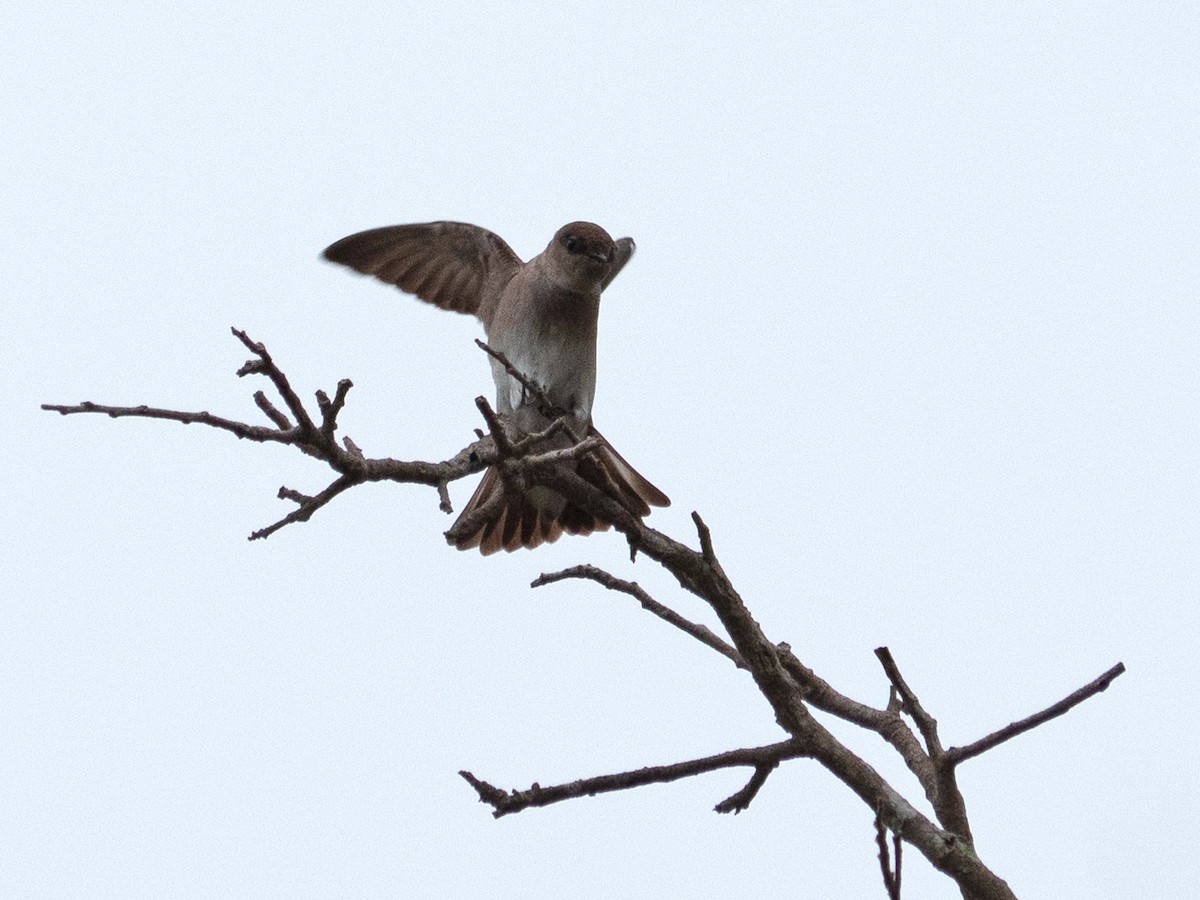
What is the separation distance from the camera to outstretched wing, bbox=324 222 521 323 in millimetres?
7836

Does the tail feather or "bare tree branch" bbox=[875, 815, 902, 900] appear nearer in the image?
"bare tree branch" bbox=[875, 815, 902, 900]

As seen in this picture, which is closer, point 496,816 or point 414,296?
point 496,816

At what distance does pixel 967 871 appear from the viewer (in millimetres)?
3502

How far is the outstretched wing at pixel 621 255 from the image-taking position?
816 centimetres

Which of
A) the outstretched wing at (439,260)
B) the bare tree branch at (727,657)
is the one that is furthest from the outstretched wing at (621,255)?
the bare tree branch at (727,657)

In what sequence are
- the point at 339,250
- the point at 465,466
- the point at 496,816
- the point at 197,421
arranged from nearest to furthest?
the point at 197,421 < the point at 496,816 < the point at 465,466 < the point at 339,250

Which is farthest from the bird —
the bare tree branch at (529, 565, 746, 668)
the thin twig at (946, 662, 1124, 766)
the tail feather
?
the thin twig at (946, 662, 1124, 766)

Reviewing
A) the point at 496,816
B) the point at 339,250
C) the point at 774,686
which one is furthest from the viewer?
the point at 339,250

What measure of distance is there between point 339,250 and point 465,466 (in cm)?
375

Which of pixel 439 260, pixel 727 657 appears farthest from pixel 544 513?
pixel 727 657

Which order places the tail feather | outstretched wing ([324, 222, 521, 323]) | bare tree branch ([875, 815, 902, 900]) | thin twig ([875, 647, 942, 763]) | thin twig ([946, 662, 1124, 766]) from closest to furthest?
1. bare tree branch ([875, 815, 902, 900])
2. thin twig ([946, 662, 1124, 766])
3. thin twig ([875, 647, 942, 763])
4. the tail feather
5. outstretched wing ([324, 222, 521, 323])

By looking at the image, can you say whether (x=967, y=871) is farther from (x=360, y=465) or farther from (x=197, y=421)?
(x=197, y=421)

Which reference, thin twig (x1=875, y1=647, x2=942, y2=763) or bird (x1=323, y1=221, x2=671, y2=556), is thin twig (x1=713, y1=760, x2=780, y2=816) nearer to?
thin twig (x1=875, y1=647, x2=942, y2=763)

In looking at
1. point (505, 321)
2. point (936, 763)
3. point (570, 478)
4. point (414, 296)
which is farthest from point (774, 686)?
point (414, 296)
